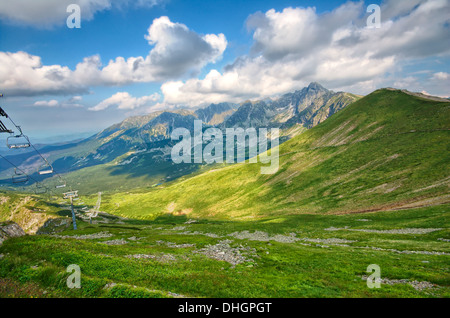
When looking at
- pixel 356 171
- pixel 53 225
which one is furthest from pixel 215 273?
pixel 53 225

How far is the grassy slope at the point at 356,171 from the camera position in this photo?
8761 centimetres

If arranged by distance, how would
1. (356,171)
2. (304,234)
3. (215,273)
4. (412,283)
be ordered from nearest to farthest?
(412,283) < (215,273) < (304,234) < (356,171)

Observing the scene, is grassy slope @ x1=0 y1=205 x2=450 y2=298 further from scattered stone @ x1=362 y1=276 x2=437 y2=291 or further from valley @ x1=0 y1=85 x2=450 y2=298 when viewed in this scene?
scattered stone @ x1=362 y1=276 x2=437 y2=291

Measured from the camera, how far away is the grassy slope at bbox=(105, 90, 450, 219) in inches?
3449

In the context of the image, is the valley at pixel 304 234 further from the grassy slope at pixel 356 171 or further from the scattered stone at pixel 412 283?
the grassy slope at pixel 356 171

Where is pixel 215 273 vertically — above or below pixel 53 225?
above

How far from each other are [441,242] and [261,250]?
125 feet

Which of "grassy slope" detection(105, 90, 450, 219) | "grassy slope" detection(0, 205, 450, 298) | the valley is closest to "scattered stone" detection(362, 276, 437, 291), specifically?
the valley

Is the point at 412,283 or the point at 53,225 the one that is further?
the point at 53,225

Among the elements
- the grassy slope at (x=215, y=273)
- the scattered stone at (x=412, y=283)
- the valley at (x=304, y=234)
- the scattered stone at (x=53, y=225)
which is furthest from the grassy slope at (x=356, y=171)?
the scattered stone at (x=53, y=225)

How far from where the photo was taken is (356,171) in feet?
382

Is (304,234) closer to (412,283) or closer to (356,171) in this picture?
(412,283)
